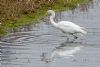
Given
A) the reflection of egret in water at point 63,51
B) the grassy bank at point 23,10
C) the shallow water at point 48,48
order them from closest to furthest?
1. the shallow water at point 48,48
2. the reflection of egret in water at point 63,51
3. the grassy bank at point 23,10

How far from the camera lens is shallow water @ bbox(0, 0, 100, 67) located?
16.1 m

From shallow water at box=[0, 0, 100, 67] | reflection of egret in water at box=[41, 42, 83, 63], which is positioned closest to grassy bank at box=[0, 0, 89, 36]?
shallow water at box=[0, 0, 100, 67]

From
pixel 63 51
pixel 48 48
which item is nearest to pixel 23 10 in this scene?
pixel 48 48

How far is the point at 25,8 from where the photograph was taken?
81.8 ft

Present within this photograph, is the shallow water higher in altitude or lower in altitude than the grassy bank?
lower

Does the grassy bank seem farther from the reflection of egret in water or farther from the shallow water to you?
the reflection of egret in water

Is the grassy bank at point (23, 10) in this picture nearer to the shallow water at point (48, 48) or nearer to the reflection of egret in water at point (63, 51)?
the shallow water at point (48, 48)

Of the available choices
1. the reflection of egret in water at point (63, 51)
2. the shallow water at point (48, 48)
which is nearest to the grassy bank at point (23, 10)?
the shallow water at point (48, 48)

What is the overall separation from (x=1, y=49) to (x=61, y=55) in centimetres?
216

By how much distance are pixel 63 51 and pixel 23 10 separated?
23.9 feet

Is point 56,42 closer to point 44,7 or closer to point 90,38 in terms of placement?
point 90,38

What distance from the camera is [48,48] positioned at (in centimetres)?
1841

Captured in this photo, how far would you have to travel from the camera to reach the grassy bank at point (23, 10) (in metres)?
22.6

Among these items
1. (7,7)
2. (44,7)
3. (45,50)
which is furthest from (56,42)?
(44,7)
